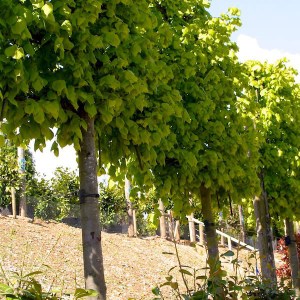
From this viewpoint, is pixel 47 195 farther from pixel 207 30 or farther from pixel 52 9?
pixel 52 9

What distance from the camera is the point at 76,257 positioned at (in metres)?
17.4

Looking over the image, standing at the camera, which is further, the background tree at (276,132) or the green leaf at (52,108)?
the background tree at (276,132)

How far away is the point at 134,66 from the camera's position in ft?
20.5

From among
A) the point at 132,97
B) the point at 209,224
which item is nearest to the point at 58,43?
the point at 132,97

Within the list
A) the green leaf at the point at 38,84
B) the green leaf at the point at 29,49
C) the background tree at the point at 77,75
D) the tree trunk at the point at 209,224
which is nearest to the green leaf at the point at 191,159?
the tree trunk at the point at 209,224

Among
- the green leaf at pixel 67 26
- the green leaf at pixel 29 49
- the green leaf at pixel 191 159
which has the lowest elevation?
the green leaf at pixel 191 159

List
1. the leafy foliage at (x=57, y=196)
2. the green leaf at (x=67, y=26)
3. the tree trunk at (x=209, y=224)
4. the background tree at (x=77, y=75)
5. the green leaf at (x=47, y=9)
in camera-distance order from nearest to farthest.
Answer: the green leaf at (x=47, y=9)
the background tree at (x=77, y=75)
the green leaf at (x=67, y=26)
the tree trunk at (x=209, y=224)
the leafy foliage at (x=57, y=196)

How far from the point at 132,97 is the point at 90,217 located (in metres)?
1.41

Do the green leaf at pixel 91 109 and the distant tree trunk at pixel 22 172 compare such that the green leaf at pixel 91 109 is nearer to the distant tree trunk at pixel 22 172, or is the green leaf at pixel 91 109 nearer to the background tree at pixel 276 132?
the background tree at pixel 276 132

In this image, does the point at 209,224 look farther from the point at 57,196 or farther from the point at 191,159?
the point at 57,196

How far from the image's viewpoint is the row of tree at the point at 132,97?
5117 millimetres

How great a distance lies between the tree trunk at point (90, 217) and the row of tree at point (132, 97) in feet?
0.04

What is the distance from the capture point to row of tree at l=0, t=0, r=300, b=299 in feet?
16.8

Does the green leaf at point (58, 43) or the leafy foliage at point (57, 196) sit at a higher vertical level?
the leafy foliage at point (57, 196)
